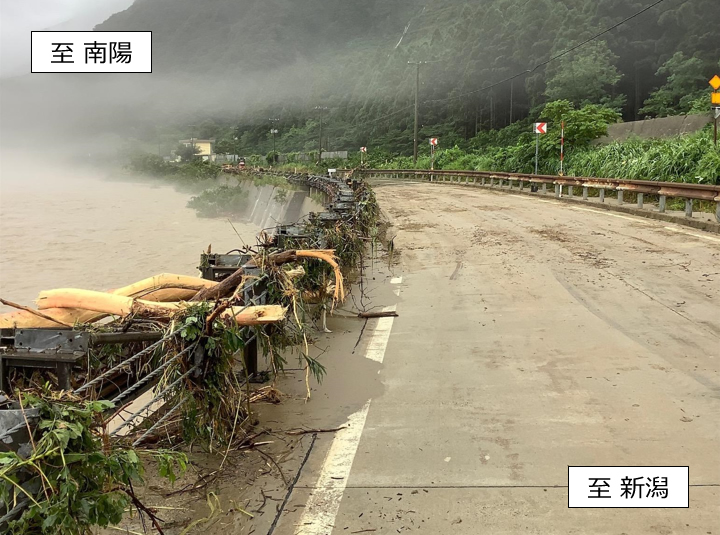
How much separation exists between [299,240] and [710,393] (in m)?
4.53

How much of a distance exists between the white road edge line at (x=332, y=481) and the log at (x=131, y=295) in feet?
5.25

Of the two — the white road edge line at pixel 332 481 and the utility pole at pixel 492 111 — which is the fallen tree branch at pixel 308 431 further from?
the utility pole at pixel 492 111

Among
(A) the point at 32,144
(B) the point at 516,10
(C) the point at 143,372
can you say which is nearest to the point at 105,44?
(C) the point at 143,372

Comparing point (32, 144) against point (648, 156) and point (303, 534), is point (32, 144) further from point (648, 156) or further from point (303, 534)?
point (303, 534)

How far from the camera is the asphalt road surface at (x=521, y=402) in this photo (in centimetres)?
335

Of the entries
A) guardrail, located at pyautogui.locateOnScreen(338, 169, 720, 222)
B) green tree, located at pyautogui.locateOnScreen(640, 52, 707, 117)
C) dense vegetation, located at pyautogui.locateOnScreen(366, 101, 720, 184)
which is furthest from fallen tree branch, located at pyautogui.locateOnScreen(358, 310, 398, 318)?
green tree, located at pyautogui.locateOnScreen(640, 52, 707, 117)

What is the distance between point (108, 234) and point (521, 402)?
104ft

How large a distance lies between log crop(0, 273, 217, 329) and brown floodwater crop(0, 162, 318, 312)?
16.2 ft

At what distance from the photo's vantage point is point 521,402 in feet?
15.5

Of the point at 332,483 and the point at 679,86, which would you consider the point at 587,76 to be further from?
the point at 332,483

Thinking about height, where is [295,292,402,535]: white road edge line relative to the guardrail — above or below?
below

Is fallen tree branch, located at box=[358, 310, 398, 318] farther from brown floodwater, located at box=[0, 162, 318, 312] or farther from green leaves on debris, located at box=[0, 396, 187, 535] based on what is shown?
green leaves on debris, located at box=[0, 396, 187, 535]

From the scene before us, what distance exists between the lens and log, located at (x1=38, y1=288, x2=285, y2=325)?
4.19 metres

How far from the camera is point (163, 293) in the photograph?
16.7 feet
